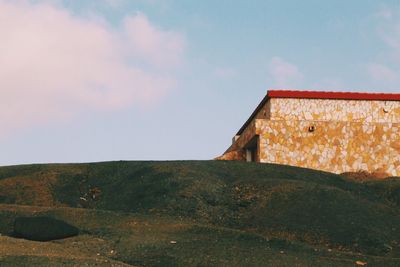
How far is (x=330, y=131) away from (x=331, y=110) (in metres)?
2.29

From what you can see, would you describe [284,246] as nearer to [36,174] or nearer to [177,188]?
[177,188]

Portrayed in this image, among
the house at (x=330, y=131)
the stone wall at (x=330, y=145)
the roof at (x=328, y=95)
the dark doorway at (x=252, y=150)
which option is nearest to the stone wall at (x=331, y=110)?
the house at (x=330, y=131)

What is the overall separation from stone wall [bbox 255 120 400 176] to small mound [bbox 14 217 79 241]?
27416mm

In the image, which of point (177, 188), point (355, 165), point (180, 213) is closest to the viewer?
point (180, 213)

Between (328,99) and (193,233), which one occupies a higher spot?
(328,99)

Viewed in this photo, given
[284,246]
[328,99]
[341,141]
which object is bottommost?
[284,246]

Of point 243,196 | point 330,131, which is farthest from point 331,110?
point 243,196

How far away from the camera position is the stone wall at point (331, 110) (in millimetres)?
53812

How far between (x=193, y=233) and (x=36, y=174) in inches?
721

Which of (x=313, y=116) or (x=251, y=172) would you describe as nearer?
(x=251, y=172)

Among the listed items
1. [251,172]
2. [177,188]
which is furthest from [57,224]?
[251,172]

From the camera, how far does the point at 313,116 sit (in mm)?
54000

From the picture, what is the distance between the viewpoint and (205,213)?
3247cm

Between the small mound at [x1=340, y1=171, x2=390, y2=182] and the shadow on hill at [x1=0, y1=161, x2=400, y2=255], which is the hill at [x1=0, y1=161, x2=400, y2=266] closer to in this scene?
the shadow on hill at [x1=0, y1=161, x2=400, y2=255]
